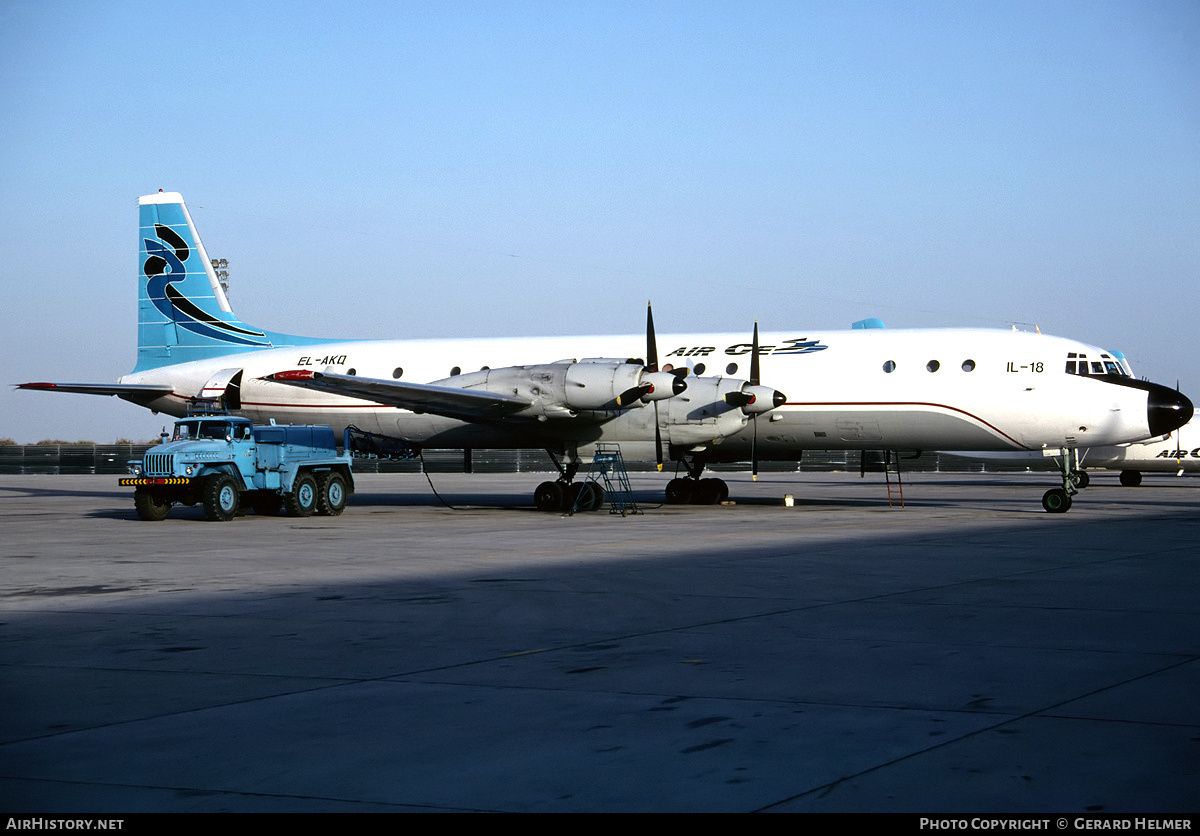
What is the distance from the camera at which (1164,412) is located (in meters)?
24.6

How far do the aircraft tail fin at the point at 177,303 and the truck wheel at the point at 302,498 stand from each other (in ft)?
28.3

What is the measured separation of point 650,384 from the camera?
80.9 ft

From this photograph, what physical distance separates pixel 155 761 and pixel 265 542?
1313 centimetres

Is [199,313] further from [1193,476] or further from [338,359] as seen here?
[1193,476]

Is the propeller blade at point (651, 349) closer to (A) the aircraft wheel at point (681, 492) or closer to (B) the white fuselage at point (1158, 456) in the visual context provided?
(A) the aircraft wheel at point (681, 492)

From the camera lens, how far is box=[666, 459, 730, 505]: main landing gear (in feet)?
98.4

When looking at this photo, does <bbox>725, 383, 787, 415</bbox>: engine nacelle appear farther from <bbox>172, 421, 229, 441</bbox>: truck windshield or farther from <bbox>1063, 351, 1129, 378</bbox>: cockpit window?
<bbox>172, 421, 229, 441</bbox>: truck windshield

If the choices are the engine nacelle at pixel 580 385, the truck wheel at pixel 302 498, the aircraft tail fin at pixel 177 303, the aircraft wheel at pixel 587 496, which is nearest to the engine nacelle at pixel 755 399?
the engine nacelle at pixel 580 385

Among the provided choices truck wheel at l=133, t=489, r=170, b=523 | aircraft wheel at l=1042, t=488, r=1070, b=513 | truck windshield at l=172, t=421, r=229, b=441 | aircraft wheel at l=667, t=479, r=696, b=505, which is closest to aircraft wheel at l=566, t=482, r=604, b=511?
aircraft wheel at l=667, t=479, r=696, b=505

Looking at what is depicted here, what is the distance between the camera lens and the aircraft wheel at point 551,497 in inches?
1052

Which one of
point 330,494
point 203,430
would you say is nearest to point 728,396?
point 330,494

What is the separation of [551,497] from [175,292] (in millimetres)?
13919

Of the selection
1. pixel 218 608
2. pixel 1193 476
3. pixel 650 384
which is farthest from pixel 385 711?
pixel 1193 476

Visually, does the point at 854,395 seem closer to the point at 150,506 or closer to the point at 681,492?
the point at 681,492
